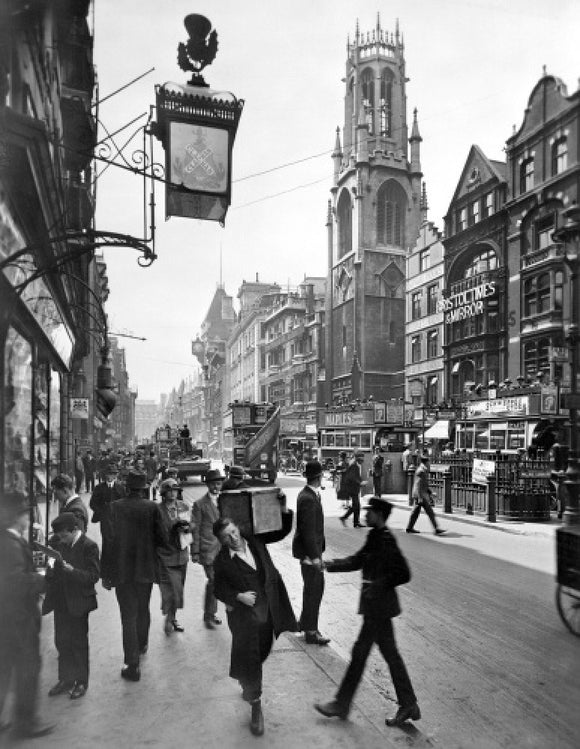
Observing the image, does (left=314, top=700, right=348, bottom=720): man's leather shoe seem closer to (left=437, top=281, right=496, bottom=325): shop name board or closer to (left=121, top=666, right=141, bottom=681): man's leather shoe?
(left=121, top=666, right=141, bottom=681): man's leather shoe

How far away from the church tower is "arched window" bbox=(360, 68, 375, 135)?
0.33 feet

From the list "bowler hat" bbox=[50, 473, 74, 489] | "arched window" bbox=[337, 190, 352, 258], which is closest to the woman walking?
"bowler hat" bbox=[50, 473, 74, 489]

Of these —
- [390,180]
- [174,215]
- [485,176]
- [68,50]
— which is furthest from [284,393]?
[174,215]

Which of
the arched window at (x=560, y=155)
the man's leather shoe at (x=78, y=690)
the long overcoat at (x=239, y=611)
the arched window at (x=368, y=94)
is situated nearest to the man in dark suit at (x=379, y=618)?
the long overcoat at (x=239, y=611)

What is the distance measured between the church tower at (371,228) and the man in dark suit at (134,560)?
158ft

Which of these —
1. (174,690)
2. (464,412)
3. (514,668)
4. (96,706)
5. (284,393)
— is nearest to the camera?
→ (96,706)

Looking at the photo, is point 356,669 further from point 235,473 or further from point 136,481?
point 235,473

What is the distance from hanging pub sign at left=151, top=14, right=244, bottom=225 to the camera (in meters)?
7.48

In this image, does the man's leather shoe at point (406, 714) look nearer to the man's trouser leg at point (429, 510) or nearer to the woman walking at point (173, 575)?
the woman walking at point (173, 575)

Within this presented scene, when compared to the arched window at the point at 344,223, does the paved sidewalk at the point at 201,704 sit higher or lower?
lower

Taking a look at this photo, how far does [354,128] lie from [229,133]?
56803 millimetres

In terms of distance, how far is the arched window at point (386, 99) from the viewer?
5969 centimetres

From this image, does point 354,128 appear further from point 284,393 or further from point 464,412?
point 464,412

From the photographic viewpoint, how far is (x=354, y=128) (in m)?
59.8
